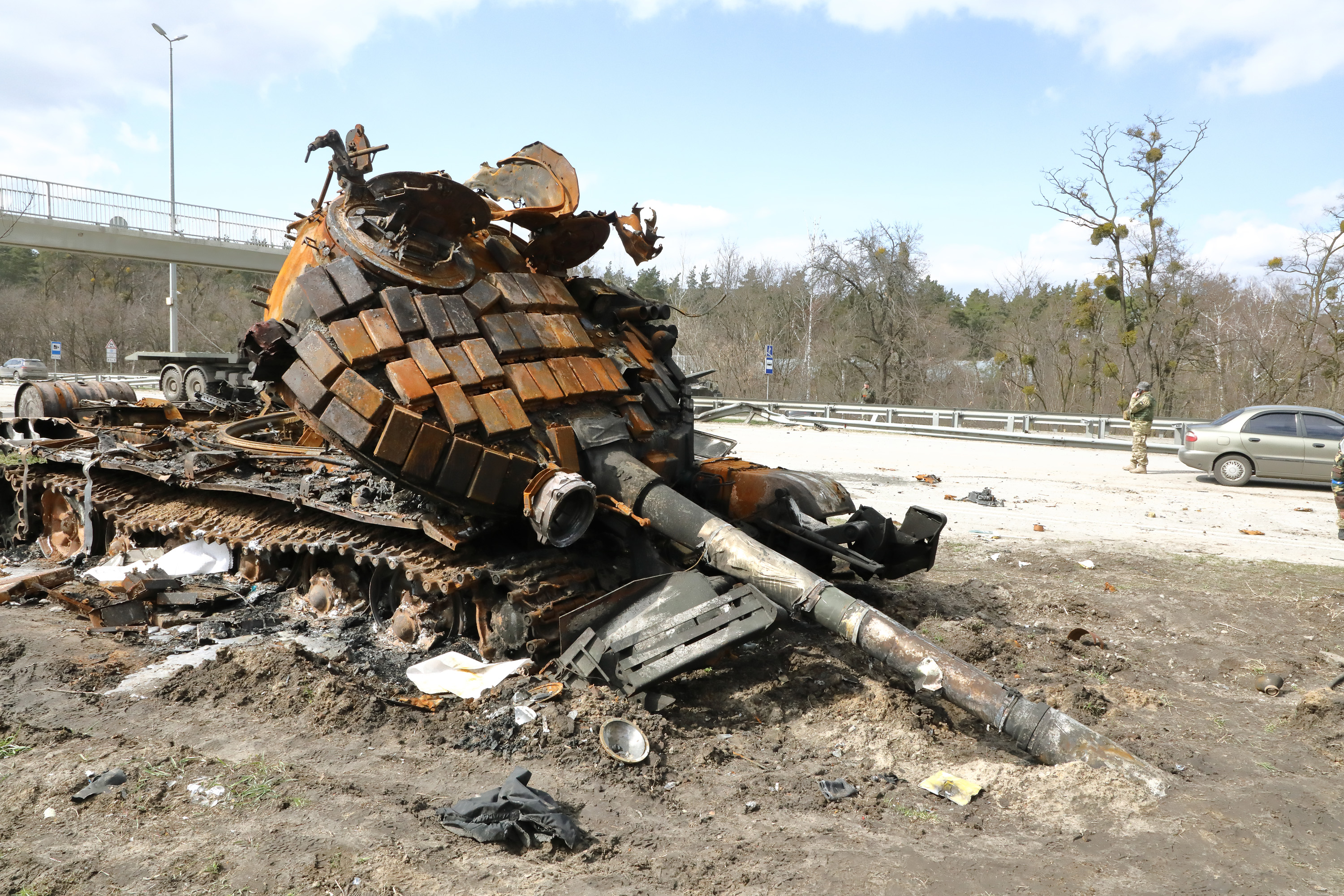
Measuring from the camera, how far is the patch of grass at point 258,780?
426 centimetres

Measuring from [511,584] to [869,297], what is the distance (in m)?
36.1

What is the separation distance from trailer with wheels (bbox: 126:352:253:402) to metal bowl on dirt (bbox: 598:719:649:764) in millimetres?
15647

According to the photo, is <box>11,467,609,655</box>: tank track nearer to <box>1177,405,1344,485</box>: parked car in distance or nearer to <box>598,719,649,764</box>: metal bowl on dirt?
<box>598,719,649,764</box>: metal bowl on dirt

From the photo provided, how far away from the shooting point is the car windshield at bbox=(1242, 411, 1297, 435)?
16.1 metres

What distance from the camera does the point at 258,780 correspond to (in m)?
4.43

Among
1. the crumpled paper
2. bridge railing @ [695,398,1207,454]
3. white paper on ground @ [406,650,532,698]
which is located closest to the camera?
the crumpled paper

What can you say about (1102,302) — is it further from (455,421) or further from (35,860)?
(35,860)

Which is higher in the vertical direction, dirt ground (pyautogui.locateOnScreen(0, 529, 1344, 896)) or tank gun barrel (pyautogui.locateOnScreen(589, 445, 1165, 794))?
tank gun barrel (pyautogui.locateOnScreen(589, 445, 1165, 794))

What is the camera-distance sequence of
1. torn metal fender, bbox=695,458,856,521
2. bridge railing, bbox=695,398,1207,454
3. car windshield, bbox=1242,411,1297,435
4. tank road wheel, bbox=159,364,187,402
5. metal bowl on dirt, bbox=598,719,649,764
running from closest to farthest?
metal bowl on dirt, bbox=598,719,649,764 < torn metal fender, bbox=695,458,856,521 < car windshield, bbox=1242,411,1297,435 < tank road wheel, bbox=159,364,187,402 < bridge railing, bbox=695,398,1207,454

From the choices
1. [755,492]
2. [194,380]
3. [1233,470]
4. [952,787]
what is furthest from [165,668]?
[1233,470]

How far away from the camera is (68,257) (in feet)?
195

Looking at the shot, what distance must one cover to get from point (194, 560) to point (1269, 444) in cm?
1670

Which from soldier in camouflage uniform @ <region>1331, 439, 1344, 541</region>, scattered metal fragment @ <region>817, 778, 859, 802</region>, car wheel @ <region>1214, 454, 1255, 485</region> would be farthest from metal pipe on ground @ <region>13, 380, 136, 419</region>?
car wheel @ <region>1214, 454, 1255, 485</region>

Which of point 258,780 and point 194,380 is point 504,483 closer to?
point 258,780
